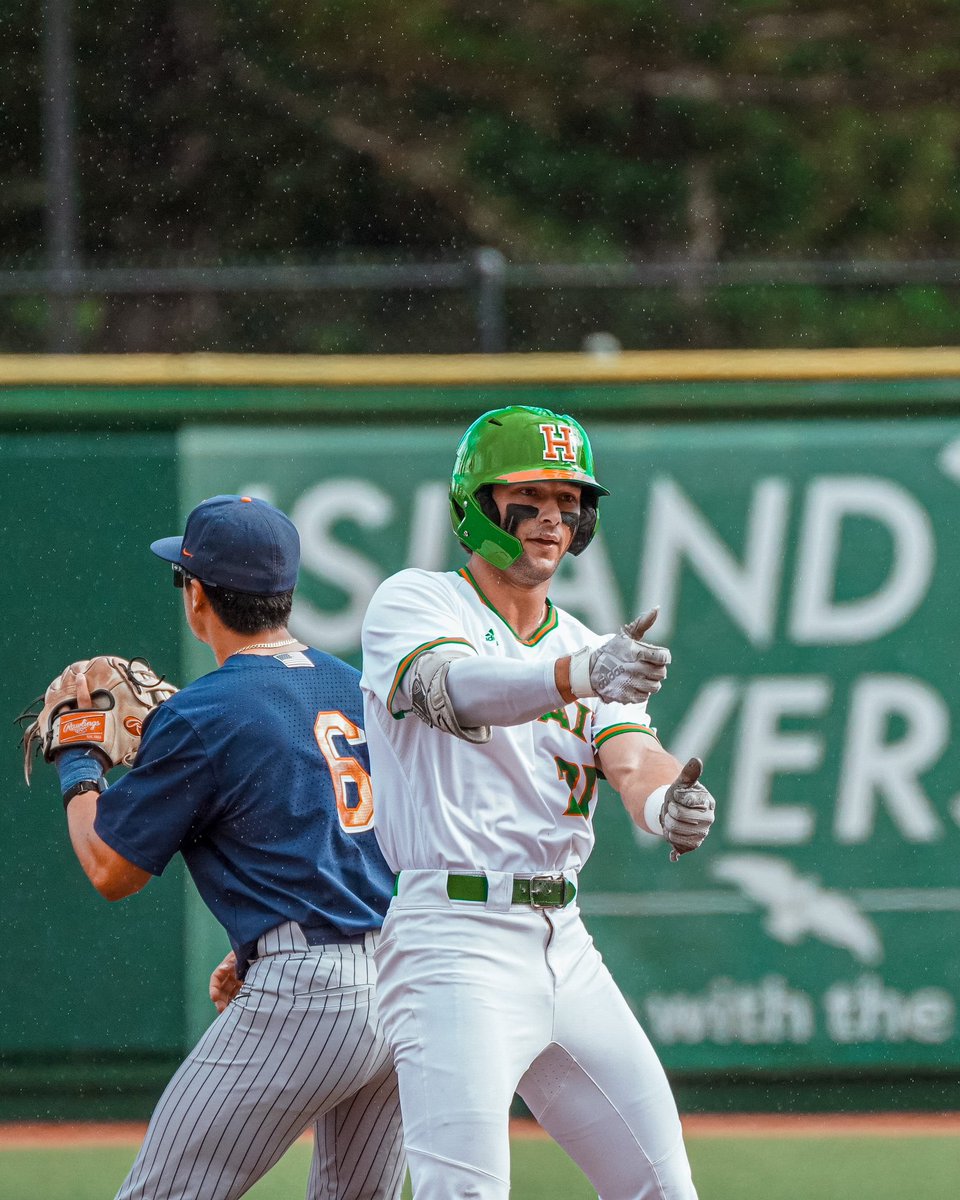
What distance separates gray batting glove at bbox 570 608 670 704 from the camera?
2859 mm

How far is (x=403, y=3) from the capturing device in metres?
18.9

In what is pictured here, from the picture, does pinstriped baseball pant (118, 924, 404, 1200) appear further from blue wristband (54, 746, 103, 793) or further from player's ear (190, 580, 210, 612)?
player's ear (190, 580, 210, 612)

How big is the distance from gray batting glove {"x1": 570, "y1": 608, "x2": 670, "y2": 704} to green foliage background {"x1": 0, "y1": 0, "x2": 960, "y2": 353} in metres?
14.2

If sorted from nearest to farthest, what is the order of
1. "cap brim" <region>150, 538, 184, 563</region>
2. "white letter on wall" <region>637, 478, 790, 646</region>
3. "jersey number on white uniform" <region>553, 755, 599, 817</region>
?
"jersey number on white uniform" <region>553, 755, 599, 817</region>, "cap brim" <region>150, 538, 184, 563</region>, "white letter on wall" <region>637, 478, 790, 646</region>

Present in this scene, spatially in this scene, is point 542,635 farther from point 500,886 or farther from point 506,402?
point 506,402

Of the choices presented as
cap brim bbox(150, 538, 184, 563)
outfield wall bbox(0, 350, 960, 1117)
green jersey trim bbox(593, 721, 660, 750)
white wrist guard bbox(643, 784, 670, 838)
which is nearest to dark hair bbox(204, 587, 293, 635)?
cap brim bbox(150, 538, 184, 563)

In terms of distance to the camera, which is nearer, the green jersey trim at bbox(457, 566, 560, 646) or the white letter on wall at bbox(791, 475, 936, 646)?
the green jersey trim at bbox(457, 566, 560, 646)

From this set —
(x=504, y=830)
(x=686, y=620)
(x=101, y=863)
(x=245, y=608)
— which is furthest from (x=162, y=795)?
(x=686, y=620)

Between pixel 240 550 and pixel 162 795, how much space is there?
519mm

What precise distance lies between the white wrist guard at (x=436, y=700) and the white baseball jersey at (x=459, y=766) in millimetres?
38

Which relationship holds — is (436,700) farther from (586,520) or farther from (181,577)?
(181,577)

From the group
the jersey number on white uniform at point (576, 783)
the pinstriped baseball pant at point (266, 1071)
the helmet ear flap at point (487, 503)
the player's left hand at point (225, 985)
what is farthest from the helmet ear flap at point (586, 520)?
the player's left hand at point (225, 985)

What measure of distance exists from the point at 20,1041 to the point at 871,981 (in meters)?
2.59

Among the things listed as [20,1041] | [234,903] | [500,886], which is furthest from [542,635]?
[20,1041]
